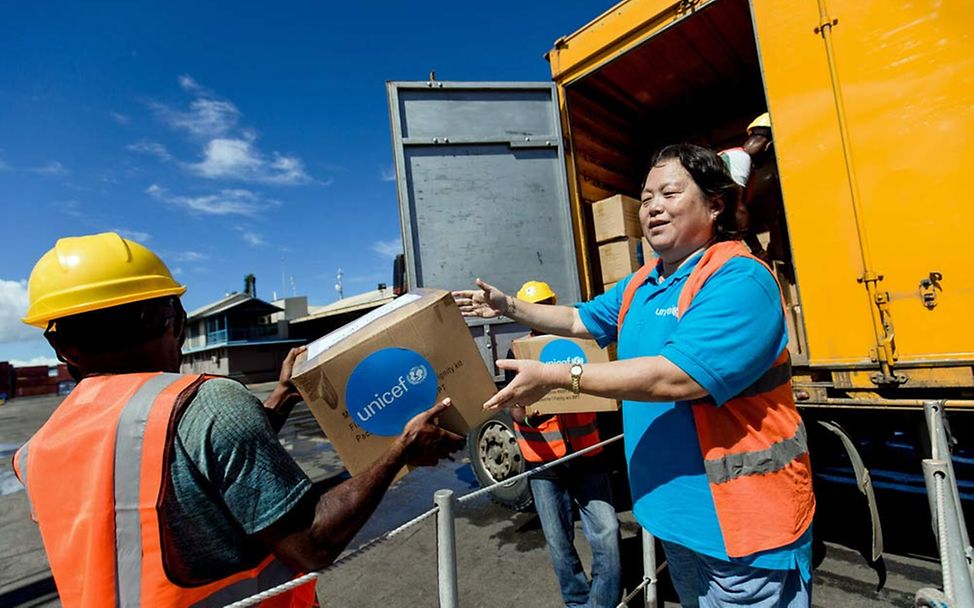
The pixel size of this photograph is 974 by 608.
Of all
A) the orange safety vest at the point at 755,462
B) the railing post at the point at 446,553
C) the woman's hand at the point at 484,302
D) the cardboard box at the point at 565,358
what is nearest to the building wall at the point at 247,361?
the cardboard box at the point at 565,358

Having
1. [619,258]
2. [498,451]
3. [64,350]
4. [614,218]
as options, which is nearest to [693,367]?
[64,350]

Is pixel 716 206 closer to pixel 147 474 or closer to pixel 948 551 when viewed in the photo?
A: pixel 948 551

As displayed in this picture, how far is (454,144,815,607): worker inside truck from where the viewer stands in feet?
3.89

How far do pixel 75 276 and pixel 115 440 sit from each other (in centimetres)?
42

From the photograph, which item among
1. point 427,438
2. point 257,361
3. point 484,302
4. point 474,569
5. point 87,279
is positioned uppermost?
point 87,279

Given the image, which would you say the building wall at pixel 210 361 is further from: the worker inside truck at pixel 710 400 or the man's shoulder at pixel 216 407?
the worker inside truck at pixel 710 400

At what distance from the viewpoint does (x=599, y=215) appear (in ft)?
14.6

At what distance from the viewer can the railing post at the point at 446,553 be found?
4.55ft

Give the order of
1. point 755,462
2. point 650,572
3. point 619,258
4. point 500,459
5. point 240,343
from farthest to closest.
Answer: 1. point 240,343
2. point 500,459
3. point 619,258
4. point 650,572
5. point 755,462

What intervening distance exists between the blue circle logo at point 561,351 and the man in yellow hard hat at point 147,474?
1537 mm

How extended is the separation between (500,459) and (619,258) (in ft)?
7.38

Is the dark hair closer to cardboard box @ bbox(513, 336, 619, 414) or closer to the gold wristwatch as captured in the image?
the gold wristwatch

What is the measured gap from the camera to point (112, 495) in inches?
37.2

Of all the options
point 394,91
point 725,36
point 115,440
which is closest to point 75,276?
point 115,440
